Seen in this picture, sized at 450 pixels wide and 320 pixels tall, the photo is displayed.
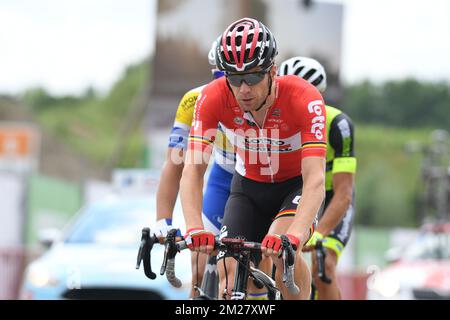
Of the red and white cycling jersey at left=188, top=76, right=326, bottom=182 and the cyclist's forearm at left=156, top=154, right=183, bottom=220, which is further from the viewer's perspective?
the cyclist's forearm at left=156, top=154, right=183, bottom=220

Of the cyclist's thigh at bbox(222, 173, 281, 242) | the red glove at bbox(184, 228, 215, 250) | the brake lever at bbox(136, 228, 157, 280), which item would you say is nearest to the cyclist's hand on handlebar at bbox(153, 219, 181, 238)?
the cyclist's thigh at bbox(222, 173, 281, 242)

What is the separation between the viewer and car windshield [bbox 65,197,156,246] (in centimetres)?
1052

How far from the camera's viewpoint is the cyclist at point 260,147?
577 cm

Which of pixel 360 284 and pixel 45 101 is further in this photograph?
pixel 45 101

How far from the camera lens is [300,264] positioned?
6430 millimetres

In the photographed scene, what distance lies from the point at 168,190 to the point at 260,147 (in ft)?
2.76

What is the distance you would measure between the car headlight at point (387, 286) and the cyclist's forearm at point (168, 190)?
7929mm

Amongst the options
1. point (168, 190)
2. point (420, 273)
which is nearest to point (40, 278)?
point (168, 190)

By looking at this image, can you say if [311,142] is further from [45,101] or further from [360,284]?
[45,101]

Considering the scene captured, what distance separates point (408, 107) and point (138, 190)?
76644 millimetres

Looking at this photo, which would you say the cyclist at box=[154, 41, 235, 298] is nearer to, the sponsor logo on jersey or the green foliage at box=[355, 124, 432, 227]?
the sponsor logo on jersey

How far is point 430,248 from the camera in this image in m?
15.6

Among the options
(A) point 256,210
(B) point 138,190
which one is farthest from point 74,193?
(A) point 256,210
